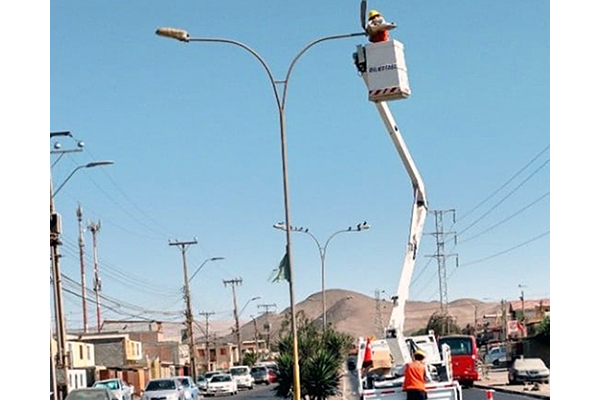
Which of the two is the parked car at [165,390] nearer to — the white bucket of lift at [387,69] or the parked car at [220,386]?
the parked car at [220,386]

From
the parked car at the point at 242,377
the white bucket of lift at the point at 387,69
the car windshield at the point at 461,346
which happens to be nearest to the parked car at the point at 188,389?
the car windshield at the point at 461,346

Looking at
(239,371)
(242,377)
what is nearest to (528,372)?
(242,377)

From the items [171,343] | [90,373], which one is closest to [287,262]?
[90,373]

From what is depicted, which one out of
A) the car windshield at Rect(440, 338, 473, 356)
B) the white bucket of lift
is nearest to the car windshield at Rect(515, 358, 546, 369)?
the car windshield at Rect(440, 338, 473, 356)

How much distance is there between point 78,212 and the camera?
8525 centimetres

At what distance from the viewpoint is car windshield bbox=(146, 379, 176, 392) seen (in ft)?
139

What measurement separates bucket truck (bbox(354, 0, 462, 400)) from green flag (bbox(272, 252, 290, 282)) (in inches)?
249

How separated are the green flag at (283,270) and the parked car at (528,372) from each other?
2269 centimetres

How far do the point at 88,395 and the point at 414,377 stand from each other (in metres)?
16.8

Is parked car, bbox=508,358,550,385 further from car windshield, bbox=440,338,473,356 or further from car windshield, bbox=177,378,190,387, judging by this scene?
car windshield, bbox=177,378,190,387

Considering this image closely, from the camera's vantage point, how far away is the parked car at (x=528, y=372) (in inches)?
1895

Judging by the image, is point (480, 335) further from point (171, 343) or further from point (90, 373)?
point (90, 373)

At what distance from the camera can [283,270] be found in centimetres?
2820
